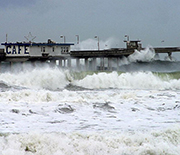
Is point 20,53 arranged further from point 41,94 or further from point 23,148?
point 23,148

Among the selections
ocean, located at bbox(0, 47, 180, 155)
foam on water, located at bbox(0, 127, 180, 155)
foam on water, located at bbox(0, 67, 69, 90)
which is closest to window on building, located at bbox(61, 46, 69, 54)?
foam on water, located at bbox(0, 67, 69, 90)

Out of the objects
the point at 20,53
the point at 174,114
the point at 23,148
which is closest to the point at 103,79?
the point at 20,53

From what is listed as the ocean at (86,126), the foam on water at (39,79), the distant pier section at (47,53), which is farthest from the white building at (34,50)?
the ocean at (86,126)

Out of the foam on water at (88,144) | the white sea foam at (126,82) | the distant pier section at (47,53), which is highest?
the distant pier section at (47,53)

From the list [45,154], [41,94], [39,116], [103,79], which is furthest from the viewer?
[103,79]

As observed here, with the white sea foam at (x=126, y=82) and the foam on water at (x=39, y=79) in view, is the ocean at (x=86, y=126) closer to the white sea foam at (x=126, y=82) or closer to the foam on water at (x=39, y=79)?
the foam on water at (x=39, y=79)

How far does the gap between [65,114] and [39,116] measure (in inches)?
52.0

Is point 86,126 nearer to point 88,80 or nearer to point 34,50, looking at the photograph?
point 88,80

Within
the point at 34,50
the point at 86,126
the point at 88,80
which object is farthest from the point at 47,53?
the point at 86,126

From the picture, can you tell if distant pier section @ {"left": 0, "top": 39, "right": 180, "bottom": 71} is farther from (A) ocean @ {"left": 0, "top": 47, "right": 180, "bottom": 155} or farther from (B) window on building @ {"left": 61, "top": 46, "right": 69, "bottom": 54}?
(A) ocean @ {"left": 0, "top": 47, "right": 180, "bottom": 155}

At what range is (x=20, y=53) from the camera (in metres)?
48.3

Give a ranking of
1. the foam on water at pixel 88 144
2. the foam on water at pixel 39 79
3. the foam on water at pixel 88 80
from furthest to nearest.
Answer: the foam on water at pixel 88 80 → the foam on water at pixel 39 79 → the foam on water at pixel 88 144

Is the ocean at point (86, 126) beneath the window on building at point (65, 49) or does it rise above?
beneath

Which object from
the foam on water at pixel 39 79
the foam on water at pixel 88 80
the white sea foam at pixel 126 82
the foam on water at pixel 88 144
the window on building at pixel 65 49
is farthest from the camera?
the window on building at pixel 65 49
